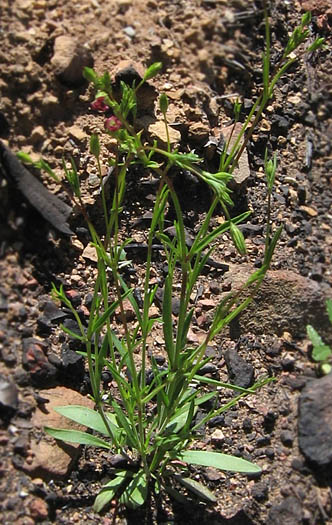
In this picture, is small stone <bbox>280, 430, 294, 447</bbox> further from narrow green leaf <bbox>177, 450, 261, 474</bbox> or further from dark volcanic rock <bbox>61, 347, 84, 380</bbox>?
dark volcanic rock <bbox>61, 347, 84, 380</bbox>

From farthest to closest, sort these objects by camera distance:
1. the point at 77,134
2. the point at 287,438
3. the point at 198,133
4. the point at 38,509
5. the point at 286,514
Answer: the point at 198,133
the point at 77,134
the point at 287,438
the point at 286,514
the point at 38,509

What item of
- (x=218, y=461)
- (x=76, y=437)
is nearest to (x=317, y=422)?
(x=218, y=461)

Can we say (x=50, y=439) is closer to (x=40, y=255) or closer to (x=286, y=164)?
(x=40, y=255)

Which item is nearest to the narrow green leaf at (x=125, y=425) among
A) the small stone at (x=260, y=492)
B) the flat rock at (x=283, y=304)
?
the small stone at (x=260, y=492)

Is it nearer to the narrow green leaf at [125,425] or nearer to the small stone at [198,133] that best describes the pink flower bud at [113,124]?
the narrow green leaf at [125,425]

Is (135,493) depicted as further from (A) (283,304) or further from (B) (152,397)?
(A) (283,304)

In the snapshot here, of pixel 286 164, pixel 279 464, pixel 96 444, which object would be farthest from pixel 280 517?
pixel 286 164

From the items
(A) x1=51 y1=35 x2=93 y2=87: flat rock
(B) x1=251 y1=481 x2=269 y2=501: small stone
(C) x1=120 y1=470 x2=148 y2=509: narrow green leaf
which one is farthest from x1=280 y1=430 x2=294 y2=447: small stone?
(A) x1=51 y1=35 x2=93 y2=87: flat rock
